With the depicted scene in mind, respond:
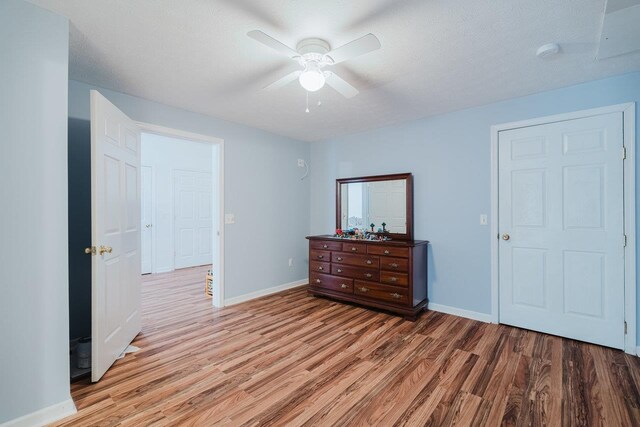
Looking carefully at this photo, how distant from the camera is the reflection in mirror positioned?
144 inches

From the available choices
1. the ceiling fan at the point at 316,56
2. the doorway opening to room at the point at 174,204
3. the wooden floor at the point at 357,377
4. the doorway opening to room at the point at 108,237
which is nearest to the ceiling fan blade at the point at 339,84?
the ceiling fan at the point at 316,56

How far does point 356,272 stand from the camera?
3.55 meters

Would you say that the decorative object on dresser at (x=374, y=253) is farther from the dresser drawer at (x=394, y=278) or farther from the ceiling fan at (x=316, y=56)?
the ceiling fan at (x=316, y=56)

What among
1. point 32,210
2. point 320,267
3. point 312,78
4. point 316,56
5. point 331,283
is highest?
point 316,56

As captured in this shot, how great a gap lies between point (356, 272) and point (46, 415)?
2.85 metres

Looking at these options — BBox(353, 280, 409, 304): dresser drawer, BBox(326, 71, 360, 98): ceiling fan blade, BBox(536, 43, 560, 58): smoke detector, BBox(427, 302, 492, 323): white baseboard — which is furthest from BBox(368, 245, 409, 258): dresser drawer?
BBox(536, 43, 560, 58): smoke detector

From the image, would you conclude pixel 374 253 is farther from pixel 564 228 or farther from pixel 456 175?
pixel 564 228

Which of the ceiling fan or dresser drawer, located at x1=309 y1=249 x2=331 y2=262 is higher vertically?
the ceiling fan

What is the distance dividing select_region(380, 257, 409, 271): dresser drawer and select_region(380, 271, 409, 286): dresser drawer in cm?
6

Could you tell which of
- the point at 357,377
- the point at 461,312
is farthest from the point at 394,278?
the point at 357,377

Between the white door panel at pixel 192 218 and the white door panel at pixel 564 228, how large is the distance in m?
5.40

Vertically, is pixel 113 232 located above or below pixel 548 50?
below

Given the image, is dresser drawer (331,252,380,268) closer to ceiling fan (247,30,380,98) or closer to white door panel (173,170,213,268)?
ceiling fan (247,30,380,98)

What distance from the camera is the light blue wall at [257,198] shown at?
3.41m
